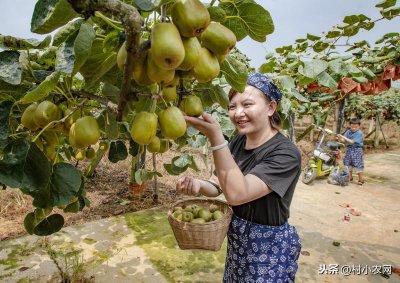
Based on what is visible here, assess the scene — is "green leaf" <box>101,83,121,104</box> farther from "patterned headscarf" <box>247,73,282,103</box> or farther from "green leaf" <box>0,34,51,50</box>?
"patterned headscarf" <box>247,73,282,103</box>

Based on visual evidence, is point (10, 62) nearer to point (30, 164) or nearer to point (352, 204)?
point (30, 164)

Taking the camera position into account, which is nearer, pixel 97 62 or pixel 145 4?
pixel 145 4

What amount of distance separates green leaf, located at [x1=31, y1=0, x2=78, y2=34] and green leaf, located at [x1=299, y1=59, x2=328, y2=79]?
1879mm

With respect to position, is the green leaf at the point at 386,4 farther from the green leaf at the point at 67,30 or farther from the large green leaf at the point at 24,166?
the large green leaf at the point at 24,166

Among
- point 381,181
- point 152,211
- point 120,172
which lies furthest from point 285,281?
point 381,181

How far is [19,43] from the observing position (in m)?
0.88

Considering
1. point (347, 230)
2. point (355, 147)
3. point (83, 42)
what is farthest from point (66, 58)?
point (355, 147)

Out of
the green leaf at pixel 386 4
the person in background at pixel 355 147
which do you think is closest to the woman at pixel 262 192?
the green leaf at pixel 386 4

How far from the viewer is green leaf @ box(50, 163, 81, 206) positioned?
1.03m

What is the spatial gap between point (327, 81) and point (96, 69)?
1.93 metres

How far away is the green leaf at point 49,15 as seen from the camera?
2.11 ft

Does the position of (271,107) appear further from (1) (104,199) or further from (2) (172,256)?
(1) (104,199)

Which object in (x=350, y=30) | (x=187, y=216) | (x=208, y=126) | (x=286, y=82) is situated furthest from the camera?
(x=350, y=30)

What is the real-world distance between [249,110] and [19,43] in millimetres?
1141
